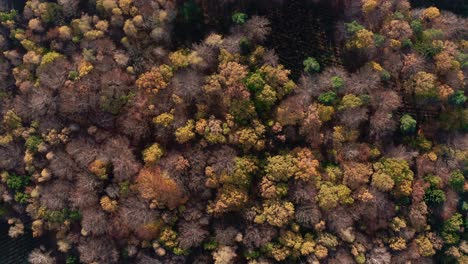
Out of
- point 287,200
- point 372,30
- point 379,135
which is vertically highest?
point 372,30

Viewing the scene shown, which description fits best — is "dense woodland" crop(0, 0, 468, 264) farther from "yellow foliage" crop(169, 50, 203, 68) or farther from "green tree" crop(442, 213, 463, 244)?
"yellow foliage" crop(169, 50, 203, 68)

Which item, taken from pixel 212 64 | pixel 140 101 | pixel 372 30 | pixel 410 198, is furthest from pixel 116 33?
pixel 410 198

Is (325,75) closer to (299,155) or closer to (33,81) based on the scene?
(299,155)

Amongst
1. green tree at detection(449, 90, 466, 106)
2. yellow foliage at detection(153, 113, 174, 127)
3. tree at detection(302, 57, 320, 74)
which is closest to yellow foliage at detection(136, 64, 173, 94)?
yellow foliage at detection(153, 113, 174, 127)

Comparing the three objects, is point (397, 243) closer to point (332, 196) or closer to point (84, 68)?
point (332, 196)

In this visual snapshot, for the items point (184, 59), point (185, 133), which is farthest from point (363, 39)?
point (185, 133)

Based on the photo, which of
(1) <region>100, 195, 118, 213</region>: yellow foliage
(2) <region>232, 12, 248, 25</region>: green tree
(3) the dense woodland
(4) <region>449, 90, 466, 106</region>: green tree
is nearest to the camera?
(3) the dense woodland

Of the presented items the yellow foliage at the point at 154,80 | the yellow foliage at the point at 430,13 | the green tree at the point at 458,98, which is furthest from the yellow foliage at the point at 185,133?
the yellow foliage at the point at 430,13

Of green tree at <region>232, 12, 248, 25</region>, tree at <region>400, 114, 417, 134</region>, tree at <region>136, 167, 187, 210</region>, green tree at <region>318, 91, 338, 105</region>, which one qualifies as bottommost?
tree at <region>136, 167, 187, 210</region>
